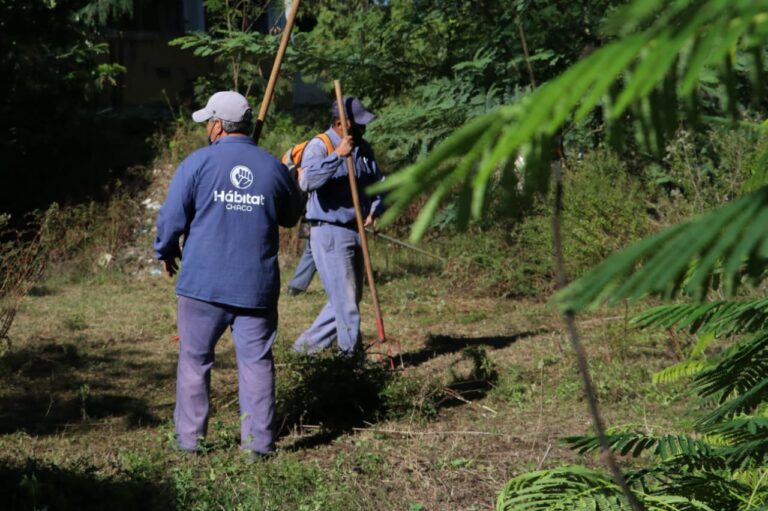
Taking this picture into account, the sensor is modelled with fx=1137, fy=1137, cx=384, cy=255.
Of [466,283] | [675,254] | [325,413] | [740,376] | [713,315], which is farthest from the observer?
[466,283]

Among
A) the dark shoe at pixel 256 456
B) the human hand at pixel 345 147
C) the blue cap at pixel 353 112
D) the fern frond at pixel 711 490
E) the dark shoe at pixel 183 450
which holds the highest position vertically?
the blue cap at pixel 353 112

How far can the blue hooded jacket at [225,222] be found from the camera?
632cm

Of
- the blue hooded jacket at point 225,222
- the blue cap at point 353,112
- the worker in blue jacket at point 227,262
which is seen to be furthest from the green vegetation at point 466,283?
the blue cap at point 353,112

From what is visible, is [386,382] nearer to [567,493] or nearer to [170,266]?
[170,266]

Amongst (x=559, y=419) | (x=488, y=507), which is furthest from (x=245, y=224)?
(x=559, y=419)

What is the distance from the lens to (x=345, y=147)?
851 cm

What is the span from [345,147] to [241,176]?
2.25 m

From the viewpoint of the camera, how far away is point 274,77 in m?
7.76

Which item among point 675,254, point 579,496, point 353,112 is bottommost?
point 579,496

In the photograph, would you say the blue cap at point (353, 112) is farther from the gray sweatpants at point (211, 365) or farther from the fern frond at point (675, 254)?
the fern frond at point (675, 254)

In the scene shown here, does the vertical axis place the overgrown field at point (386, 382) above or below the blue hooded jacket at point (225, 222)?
below

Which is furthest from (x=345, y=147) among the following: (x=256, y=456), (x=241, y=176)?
(x=256, y=456)

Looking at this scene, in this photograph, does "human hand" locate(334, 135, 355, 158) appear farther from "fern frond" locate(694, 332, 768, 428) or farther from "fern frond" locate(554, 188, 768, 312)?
"fern frond" locate(554, 188, 768, 312)

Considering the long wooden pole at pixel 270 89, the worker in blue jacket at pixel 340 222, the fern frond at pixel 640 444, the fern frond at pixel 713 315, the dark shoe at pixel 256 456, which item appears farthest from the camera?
the worker in blue jacket at pixel 340 222
